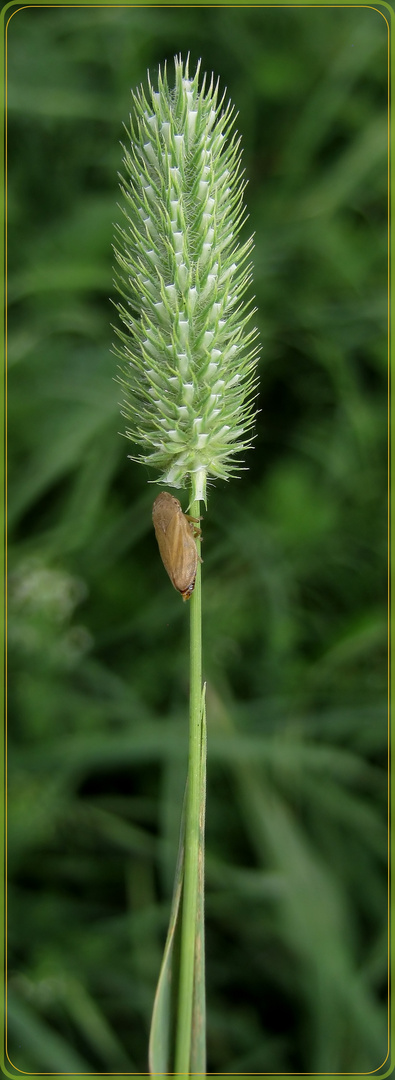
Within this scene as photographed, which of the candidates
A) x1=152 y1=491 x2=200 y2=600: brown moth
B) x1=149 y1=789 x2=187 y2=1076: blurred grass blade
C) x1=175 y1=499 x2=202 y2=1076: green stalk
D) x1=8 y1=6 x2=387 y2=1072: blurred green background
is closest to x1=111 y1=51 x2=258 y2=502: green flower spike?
x1=152 y1=491 x2=200 y2=600: brown moth

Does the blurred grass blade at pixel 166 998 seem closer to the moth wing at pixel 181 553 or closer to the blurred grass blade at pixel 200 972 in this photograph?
the blurred grass blade at pixel 200 972

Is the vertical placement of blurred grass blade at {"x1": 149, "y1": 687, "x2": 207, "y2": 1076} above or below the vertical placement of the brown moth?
below

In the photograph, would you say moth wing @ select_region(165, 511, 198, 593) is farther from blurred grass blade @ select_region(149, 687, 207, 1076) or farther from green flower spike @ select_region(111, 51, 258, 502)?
blurred grass blade @ select_region(149, 687, 207, 1076)

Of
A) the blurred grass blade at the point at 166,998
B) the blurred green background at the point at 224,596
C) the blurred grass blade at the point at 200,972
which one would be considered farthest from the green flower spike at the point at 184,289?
the blurred green background at the point at 224,596

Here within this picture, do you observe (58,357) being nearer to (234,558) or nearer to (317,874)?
(234,558)

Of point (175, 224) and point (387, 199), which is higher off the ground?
point (387, 199)

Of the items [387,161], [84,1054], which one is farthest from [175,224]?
[84,1054]

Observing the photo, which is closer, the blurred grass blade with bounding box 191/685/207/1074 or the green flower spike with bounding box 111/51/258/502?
the blurred grass blade with bounding box 191/685/207/1074
